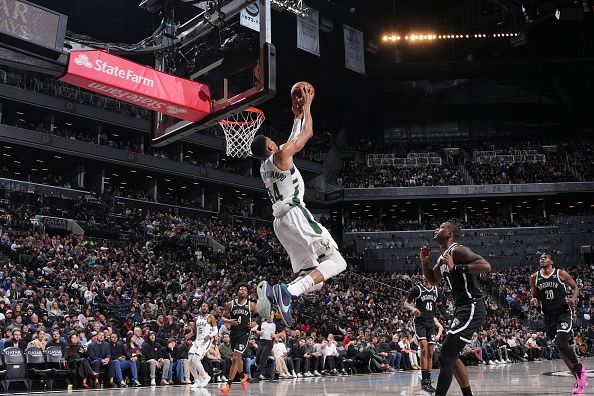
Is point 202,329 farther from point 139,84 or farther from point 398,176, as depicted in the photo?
point 398,176

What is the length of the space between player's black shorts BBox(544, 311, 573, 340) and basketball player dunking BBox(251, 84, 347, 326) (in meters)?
4.92

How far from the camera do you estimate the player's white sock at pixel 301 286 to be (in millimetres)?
5543

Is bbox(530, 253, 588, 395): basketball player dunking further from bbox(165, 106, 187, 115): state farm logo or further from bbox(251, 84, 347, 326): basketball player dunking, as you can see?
bbox(165, 106, 187, 115): state farm logo

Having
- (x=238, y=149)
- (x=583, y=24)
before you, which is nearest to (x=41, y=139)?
(x=238, y=149)

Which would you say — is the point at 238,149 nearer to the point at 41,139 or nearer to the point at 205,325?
the point at 205,325

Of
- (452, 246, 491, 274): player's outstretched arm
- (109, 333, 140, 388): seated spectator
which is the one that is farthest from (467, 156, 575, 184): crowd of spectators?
(452, 246, 491, 274): player's outstretched arm

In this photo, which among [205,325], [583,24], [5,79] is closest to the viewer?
[205,325]

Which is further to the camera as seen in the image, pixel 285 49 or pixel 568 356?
pixel 285 49

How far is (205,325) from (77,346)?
10.3ft

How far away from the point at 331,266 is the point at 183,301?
14.7 metres

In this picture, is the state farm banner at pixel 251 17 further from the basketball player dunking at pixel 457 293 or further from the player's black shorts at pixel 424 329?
the player's black shorts at pixel 424 329

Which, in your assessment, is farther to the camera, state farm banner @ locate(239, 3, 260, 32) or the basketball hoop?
the basketball hoop

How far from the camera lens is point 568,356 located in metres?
8.74

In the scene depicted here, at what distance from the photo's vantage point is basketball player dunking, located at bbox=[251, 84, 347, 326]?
5980mm
